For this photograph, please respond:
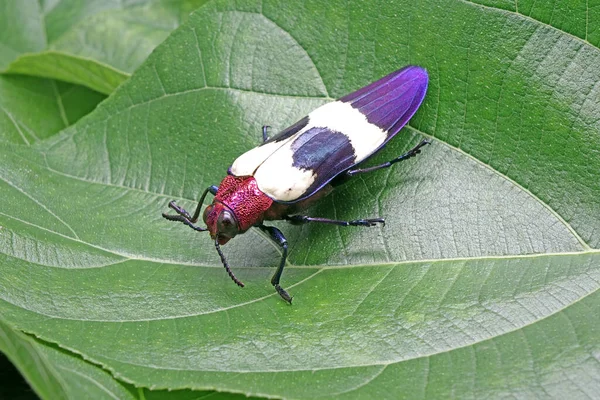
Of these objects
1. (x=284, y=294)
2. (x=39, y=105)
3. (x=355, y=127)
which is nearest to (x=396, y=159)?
(x=355, y=127)

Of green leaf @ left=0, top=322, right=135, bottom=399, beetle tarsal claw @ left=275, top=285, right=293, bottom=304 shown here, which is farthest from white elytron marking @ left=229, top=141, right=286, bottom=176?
green leaf @ left=0, top=322, right=135, bottom=399

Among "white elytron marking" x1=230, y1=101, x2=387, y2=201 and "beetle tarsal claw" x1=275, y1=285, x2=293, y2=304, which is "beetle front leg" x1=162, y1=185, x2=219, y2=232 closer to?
"white elytron marking" x1=230, y1=101, x2=387, y2=201

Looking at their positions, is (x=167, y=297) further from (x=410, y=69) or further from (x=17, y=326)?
(x=410, y=69)

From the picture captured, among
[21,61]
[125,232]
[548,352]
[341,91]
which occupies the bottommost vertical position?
[548,352]

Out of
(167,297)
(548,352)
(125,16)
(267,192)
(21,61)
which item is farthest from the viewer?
(125,16)

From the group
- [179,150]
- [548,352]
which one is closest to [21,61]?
[179,150]

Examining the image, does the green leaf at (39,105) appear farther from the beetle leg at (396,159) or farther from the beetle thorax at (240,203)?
the beetle leg at (396,159)

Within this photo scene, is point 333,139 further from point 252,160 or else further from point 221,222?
point 221,222
